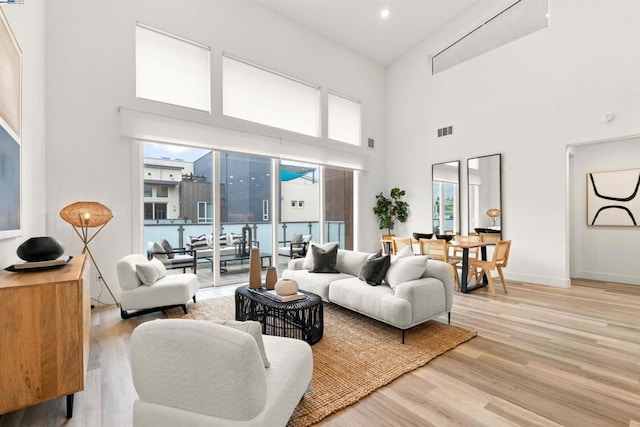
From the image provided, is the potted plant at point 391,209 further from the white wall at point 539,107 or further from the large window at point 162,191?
the large window at point 162,191

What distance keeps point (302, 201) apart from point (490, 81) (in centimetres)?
426

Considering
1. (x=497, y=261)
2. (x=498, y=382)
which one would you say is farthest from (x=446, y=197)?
(x=498, y=382)

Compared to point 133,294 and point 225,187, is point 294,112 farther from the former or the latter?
point 133,294

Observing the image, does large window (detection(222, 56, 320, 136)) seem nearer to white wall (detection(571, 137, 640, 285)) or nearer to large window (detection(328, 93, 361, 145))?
large window (detection(328, 93, 361, 145))

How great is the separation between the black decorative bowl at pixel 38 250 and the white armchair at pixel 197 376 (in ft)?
4.83

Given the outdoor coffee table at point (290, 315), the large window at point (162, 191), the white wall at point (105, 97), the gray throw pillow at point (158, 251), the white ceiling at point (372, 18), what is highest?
the white ceiling at point (372, 18)

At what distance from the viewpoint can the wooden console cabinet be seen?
1.55 meters

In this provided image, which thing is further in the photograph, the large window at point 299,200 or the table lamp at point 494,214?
the large window at point 299,200

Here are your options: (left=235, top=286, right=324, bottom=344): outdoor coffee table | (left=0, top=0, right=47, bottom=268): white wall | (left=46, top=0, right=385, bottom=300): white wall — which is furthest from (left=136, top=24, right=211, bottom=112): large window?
(left=235, top=286, right=324, bottom=344): outdoor coffee table

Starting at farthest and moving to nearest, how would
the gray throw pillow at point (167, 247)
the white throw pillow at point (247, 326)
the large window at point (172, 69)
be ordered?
the gray throw pillow at point (167, 247), the large window at point (172, 69), the white throw pillow at point (247, 326)

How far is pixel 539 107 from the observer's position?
5.02 m

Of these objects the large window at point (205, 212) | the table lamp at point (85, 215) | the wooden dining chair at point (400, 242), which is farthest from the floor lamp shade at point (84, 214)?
the wooden dining chair at point (400, 242)

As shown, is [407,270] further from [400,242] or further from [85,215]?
[85,215]

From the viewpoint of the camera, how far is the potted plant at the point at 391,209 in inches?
274
